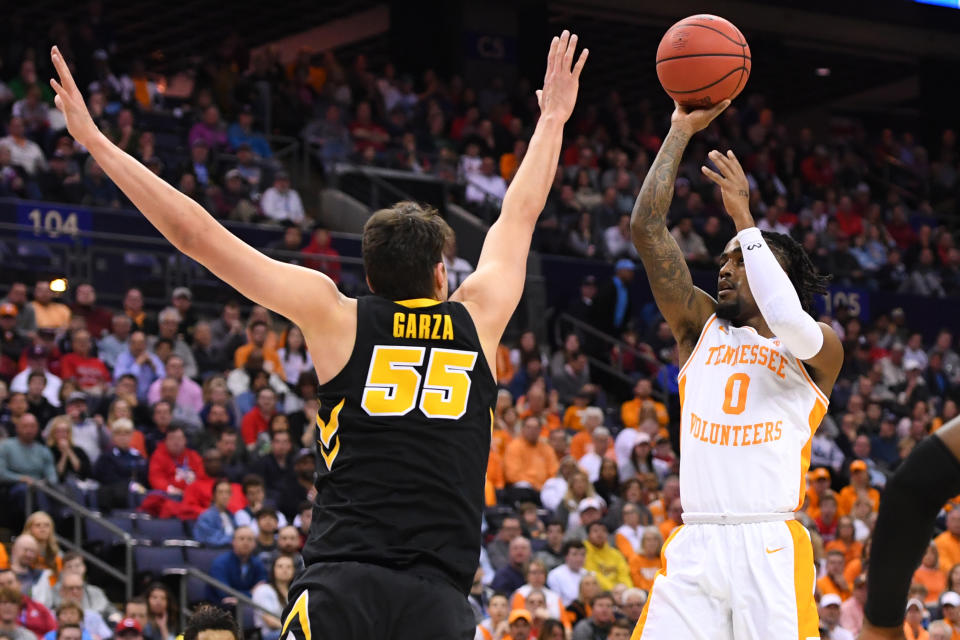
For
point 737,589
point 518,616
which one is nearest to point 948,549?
point 518,616

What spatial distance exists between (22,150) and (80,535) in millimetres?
5982

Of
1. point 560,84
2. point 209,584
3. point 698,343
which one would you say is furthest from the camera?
point 209,584

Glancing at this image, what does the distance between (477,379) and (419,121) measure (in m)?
18.3

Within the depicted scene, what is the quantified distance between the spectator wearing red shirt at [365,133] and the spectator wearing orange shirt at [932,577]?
9.76 meters

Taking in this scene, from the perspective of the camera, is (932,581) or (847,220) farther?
(847,220)

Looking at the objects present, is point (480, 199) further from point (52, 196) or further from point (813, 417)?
point (813, 417)

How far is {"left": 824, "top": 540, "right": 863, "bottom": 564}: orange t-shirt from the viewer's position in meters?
15.2

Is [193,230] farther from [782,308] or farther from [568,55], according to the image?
[782,308]

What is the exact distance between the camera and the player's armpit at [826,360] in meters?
5.69

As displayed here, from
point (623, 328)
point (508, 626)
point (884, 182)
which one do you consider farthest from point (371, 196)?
point (884, 182)

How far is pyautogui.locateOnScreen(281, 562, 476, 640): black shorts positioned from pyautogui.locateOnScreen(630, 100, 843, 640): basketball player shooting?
1.79 metres

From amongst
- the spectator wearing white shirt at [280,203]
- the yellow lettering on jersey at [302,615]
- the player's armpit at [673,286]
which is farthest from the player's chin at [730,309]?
the spectator wearing white shirt at [280,203]

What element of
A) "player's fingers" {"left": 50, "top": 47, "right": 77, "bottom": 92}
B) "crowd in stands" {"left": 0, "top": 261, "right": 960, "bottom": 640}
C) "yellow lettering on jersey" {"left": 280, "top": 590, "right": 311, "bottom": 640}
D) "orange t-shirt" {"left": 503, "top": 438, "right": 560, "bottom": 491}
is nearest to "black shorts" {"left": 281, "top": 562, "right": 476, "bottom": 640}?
"yellow lettering on jersey" {"left": 280, "top": 590, "right": 311, "bottom": 640}

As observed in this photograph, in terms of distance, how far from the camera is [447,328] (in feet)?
13.7
